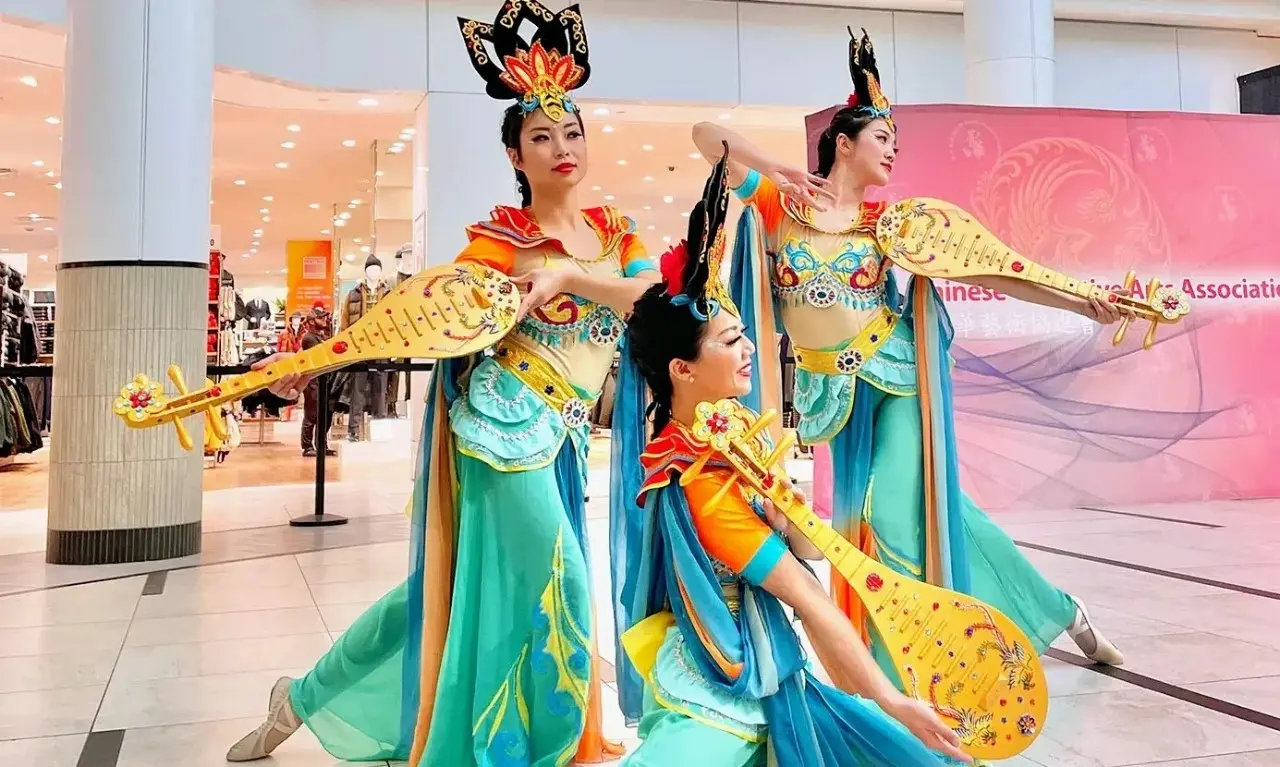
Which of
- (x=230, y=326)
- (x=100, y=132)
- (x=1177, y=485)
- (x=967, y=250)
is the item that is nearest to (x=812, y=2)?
(x=1177, y=485)

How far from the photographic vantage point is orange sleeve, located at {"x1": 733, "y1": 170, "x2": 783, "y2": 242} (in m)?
2.52

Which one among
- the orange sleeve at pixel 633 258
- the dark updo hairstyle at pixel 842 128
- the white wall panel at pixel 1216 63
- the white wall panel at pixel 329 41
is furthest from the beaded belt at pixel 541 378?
the white wall panel at pixel 1216 63

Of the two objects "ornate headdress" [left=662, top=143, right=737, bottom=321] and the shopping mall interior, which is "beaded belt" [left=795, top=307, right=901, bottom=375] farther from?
"ornate headdress" [left=662, top=143, right=737, bottom=321]

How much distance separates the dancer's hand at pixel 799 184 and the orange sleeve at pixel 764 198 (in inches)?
3.3

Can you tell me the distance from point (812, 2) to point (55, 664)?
6668 millimetres

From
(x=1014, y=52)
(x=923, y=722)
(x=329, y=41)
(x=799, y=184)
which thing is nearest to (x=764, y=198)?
(x=799, y=184)

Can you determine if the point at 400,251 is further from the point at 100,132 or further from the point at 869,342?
the point at 869,342

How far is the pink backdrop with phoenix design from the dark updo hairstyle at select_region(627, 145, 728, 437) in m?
4.19

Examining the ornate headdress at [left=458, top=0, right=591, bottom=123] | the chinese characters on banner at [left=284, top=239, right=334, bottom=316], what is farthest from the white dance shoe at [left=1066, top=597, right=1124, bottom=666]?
the chinese characters on banner at [left=284, top=239, right=334, bottom=316]

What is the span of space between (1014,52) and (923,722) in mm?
6456

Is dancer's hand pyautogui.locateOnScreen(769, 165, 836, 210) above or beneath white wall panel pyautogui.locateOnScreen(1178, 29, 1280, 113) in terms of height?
beneath

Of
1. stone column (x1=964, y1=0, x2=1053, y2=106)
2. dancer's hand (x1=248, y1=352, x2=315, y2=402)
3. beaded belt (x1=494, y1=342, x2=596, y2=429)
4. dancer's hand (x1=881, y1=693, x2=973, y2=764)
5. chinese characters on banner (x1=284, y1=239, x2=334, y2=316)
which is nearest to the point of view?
dancer's hand (x1=881, y1=693, x2=973, y2=764)

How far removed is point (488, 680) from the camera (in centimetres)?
192

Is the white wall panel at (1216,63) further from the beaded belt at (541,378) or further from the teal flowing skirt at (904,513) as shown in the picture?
the beaded belt at (541,378)
